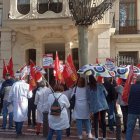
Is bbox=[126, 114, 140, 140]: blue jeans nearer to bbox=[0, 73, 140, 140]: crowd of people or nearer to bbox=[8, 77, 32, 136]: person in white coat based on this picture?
bbox=[0, 73, 140, 140]: crowd of people

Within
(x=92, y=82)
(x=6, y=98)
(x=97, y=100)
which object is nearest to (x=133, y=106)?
(x=97, y=100)

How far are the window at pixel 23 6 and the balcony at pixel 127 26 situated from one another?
5483mm

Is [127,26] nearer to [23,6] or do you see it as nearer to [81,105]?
[23,6]

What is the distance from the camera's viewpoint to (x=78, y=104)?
10.4 m

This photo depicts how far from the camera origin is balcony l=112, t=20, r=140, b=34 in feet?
77.2

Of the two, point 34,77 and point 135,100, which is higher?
point 34,77

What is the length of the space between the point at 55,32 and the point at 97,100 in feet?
38.0

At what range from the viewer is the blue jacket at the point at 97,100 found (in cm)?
1002

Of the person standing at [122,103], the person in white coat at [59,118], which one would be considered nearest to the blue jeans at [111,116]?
the person standing at [122,103]

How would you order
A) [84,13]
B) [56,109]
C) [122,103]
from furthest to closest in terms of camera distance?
[84,13] → [122,103] → [56,109]

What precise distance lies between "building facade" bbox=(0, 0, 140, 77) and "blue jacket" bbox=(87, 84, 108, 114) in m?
10.4

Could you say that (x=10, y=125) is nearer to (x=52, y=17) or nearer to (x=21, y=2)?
(x=52, y=17)

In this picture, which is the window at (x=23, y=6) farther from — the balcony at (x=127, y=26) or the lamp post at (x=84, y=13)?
the lamp post at (x=84, y=13)

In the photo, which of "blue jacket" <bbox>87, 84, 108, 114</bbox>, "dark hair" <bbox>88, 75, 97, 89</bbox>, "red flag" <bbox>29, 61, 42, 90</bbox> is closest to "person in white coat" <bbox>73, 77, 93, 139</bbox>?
"blue jacket" <bbox>87, 84, 108, 114</bbox>
